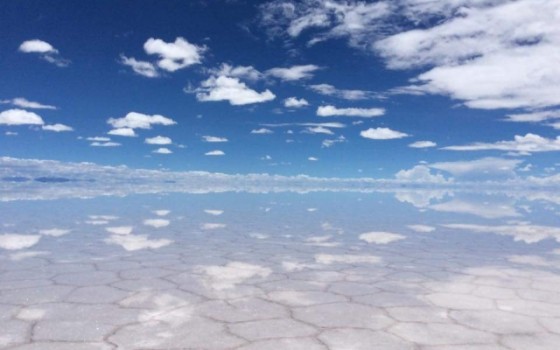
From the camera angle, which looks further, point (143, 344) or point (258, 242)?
point (258, 242)

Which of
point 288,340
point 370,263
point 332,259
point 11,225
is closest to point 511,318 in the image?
point 288,340

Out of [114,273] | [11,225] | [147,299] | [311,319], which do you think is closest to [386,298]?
[311,319]

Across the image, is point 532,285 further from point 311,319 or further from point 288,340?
point 288,340

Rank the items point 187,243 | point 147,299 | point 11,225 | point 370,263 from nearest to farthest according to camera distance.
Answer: point 147,299 < point 370,263 < point 187,243 < point 11,225

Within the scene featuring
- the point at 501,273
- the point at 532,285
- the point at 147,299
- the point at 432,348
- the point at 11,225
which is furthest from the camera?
the point at 11,225

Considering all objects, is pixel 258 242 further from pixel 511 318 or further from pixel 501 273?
pixel 511 318

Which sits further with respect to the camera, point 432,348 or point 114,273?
point 114,273
